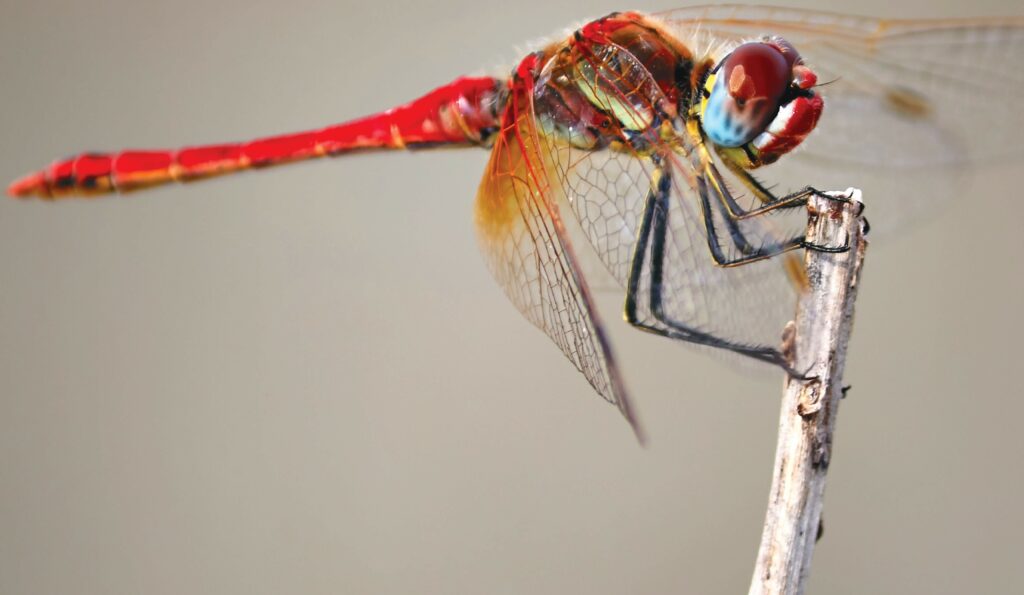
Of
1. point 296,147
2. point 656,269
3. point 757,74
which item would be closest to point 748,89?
point 757,74

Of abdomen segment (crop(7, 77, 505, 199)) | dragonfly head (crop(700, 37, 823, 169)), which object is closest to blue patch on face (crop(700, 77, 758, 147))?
dragonfly head (crop(700, 37, 823, 169))

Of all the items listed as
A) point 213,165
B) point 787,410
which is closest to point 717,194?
point 787,410

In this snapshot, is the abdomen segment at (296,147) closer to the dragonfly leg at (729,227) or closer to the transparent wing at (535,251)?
the transparent wing at (535,251)

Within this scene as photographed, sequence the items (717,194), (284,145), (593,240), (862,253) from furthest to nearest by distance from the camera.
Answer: (284,145) < (593,240) < (717,194) < (862,253)

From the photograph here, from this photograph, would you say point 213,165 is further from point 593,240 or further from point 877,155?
point 877,155

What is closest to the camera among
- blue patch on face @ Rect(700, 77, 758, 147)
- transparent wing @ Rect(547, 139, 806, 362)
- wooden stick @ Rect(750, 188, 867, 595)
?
wooden stick @ Rect(750, 188, 867, 595)

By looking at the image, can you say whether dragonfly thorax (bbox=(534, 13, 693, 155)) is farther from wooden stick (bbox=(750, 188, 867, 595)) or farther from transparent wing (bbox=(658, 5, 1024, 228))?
wooden stick (bbox=(750, 188, 867, 595))
